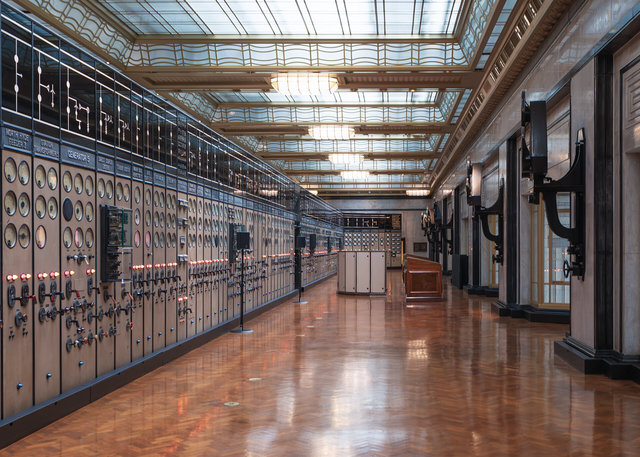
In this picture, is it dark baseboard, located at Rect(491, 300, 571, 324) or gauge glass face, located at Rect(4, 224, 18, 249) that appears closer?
gauge glass face, located at Rect(4, 224, 18, 249)

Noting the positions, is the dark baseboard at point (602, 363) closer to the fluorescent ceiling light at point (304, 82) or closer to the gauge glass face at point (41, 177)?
the gauge glass face at point (41, 177)

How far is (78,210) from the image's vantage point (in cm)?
660

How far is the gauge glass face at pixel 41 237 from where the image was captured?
5836mm

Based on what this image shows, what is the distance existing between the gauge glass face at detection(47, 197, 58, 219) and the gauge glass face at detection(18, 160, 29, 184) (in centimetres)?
43

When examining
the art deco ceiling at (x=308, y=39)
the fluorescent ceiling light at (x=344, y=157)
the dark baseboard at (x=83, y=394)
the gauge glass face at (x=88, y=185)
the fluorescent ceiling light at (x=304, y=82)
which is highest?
the art deco ceiling at (x=308, y=39)

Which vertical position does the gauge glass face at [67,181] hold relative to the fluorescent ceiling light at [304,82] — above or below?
below

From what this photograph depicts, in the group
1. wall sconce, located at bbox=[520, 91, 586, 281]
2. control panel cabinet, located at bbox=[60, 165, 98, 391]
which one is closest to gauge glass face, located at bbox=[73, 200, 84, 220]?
control panel cabinet, located at bbox=[60, 165, 98, 391]

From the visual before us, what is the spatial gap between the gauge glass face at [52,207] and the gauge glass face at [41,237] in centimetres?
20

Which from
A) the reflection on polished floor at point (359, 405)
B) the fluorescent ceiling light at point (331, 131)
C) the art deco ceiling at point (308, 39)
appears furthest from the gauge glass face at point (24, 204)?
the fluorescent ceiling light at point (331, 131)

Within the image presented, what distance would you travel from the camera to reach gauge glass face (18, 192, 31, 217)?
5574 mm

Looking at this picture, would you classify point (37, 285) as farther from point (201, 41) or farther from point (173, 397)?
point (201, 41)

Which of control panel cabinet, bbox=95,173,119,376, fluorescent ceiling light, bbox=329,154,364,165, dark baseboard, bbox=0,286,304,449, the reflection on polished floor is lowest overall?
the reflection on polished floor

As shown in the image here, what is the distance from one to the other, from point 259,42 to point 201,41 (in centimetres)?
127

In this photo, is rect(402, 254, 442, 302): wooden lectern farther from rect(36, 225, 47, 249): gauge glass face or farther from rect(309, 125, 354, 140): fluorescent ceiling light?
rect(36, 225, 47, 249): gauge glass face
